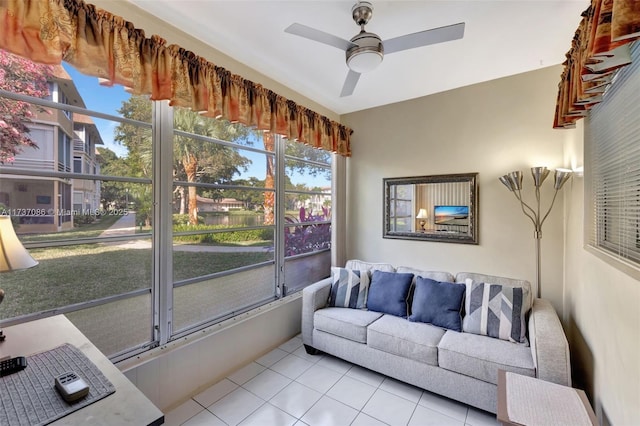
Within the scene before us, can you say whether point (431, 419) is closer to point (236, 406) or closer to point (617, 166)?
point (236, 406)

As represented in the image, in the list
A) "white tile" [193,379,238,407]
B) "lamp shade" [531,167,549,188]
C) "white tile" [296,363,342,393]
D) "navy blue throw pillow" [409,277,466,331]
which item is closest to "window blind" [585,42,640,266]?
"lamp shade" [531,167,549,188]

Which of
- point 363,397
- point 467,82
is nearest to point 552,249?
point 467,82

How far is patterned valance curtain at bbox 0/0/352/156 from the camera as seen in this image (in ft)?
4.41

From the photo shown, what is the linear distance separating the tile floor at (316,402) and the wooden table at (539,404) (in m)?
0.52

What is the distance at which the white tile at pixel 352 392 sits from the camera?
6.74 feet

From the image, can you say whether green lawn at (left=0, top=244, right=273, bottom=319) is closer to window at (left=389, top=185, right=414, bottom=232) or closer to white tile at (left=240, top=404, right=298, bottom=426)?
white tile at (left=240, top=404, right=298, bottom=426)

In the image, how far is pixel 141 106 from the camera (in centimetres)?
195

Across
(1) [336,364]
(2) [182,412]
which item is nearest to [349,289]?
(1) [336,364]

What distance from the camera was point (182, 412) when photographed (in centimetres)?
194

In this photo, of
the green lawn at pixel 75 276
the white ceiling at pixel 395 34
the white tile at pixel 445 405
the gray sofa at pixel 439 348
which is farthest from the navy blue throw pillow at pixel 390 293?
the white ceiling at pixel 395 34

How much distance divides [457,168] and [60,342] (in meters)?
3.55

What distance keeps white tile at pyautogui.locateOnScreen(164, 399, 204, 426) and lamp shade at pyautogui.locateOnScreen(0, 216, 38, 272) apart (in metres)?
1.38

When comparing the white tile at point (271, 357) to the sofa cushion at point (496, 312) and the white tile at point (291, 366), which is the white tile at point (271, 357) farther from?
the sofa cushion at point (496, 312)

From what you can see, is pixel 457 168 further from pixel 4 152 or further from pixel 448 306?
pixel 4 152
